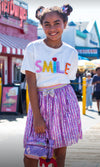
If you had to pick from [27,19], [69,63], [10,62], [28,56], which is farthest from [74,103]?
[27,19]

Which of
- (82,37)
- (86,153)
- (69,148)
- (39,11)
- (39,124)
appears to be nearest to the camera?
(39,124)

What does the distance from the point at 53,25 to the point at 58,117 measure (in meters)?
0.79

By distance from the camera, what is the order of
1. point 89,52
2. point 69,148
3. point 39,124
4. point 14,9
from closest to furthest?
point 39,124, point 69,148, point 14,9, point 89,52

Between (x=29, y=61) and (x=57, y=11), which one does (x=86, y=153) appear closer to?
(x=29, y=61)

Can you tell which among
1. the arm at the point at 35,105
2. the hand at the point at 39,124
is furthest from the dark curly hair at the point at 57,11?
the hand at the point at 39,124

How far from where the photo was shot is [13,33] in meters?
17.1

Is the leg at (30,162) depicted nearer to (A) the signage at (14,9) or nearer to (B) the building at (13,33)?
(B) the building at (13,33)

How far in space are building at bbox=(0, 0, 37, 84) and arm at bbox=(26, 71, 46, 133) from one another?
11471mm

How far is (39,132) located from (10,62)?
13.9m

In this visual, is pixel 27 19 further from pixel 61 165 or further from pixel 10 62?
pixel 61 165

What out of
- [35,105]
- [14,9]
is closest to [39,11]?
[35,105]

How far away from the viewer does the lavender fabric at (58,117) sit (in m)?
2.60

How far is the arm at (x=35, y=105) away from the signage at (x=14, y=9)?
1319 centimetres

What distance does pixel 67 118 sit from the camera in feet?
8.69
